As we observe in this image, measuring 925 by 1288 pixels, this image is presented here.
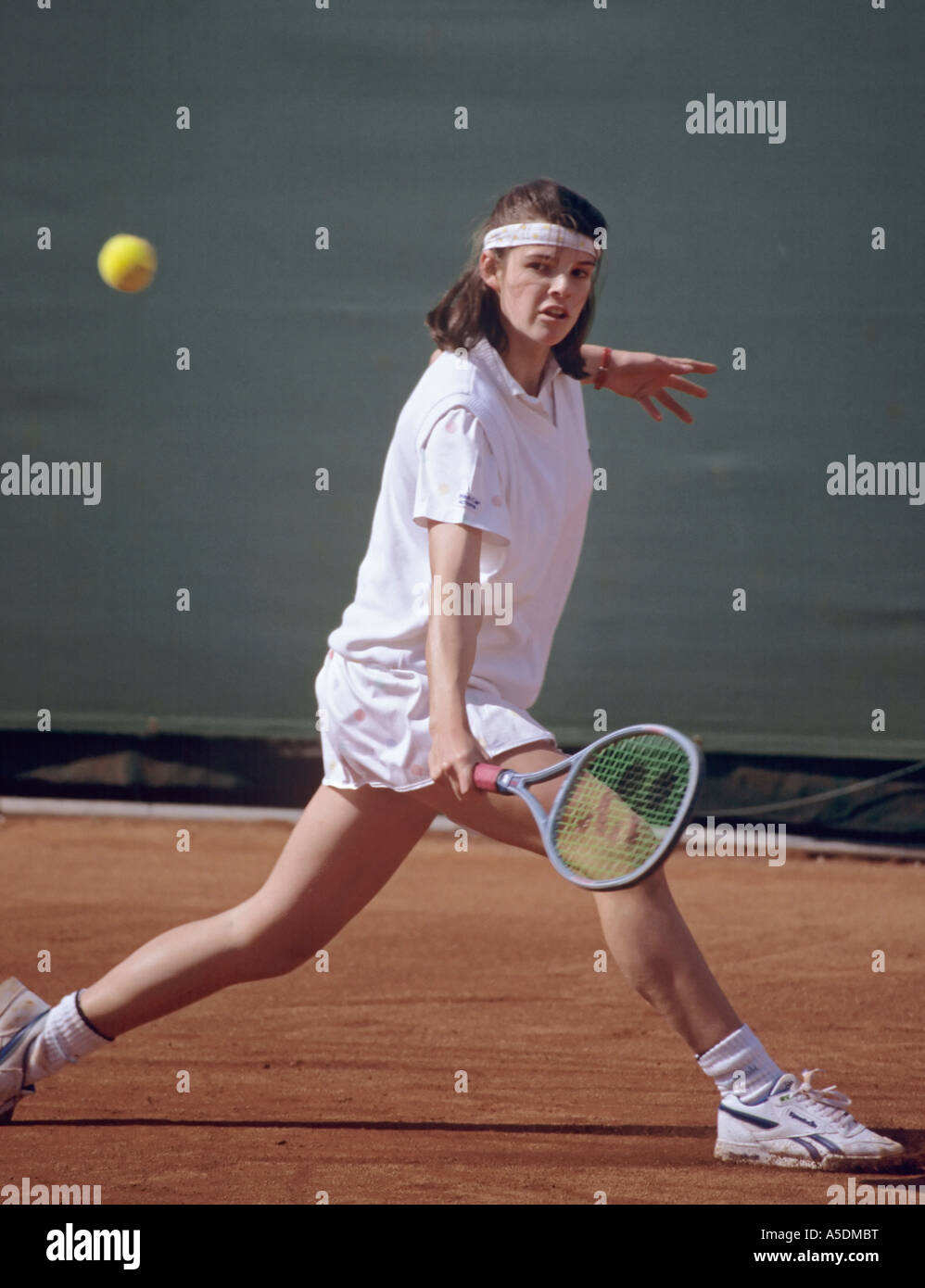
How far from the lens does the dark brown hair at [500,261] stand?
2600 mm

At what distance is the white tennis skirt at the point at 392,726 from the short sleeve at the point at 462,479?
28 centimetres

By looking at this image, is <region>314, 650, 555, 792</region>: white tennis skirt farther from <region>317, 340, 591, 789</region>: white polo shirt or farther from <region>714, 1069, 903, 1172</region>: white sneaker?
<region>714, 1069, 903, 1172</region>: white sneaker

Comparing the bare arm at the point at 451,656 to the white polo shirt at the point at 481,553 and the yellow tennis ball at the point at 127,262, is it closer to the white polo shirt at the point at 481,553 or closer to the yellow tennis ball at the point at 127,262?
the white polo shirt at the point at 481,553

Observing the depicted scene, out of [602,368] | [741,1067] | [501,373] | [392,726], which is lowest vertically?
[741,1067]

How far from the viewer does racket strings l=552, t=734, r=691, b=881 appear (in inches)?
92.5

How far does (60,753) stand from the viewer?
620 centimetres

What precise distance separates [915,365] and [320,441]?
2201mm

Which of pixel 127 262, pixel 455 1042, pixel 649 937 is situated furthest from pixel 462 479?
pixel 127 262

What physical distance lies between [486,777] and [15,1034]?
106cm

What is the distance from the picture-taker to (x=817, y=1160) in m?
2.59

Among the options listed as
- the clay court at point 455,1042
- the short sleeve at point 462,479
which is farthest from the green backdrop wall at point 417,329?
the short sleeve at point 462,479

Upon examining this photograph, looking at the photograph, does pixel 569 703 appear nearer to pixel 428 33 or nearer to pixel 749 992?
pixel 749 992

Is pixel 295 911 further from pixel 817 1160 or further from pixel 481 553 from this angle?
pixel 817 1160

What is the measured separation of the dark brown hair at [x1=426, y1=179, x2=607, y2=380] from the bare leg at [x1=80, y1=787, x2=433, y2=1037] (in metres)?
0.76
